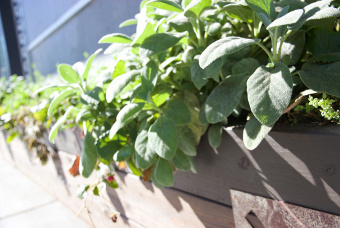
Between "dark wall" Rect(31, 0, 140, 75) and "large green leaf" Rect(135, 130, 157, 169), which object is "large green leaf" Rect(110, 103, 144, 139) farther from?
"dark wall" Rect(31, 0, 140, 75)

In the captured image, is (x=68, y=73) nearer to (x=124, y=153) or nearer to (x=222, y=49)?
(x=124, y=153)

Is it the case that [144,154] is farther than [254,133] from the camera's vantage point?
Yes

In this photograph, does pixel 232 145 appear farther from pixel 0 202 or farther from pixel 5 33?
pixel 5 33

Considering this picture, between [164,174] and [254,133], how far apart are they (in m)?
0.31

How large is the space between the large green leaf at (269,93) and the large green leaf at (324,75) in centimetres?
6

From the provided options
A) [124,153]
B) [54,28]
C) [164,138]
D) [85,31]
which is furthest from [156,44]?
[54,28]

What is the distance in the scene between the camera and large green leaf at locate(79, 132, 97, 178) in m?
0.93

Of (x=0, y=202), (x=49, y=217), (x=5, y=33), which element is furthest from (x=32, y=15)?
(x=49, y=217)

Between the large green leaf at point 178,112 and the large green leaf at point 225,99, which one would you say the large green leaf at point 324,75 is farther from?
the large green leaf at point 178,112

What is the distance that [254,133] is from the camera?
64cm

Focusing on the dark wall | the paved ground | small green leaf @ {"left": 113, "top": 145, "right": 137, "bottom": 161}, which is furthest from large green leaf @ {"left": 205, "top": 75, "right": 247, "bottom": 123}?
the dark wall

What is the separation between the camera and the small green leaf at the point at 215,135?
0.80 metres

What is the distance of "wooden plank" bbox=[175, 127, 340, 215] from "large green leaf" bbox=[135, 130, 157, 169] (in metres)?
0.18

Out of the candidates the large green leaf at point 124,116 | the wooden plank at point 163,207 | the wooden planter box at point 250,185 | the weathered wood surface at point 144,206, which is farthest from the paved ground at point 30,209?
the large green leaf at point 124,116
